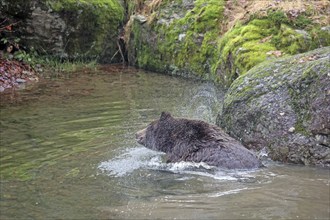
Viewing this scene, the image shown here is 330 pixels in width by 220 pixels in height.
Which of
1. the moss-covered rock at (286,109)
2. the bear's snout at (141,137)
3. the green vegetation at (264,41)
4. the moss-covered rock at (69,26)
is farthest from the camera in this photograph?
the moss-covered rock at (69,26)

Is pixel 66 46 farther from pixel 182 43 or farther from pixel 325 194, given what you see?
pixel 325 194

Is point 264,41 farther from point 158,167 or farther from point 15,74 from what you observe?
point 15,74

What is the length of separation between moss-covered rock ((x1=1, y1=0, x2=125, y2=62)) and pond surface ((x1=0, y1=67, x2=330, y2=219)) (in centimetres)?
546

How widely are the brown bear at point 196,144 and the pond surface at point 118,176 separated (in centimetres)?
15

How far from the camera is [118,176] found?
716cm

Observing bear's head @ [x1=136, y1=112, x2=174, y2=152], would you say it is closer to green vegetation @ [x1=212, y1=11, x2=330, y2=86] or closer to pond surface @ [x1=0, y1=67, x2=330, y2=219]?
pond surface @ [x1=0, y1=67, x2=330, y2=219]

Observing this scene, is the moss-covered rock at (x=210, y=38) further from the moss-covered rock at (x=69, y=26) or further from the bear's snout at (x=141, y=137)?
the bear's snout at (x=141, y=137)

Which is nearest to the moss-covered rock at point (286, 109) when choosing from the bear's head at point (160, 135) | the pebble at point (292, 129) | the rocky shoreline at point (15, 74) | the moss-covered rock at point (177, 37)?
the pebble at point (292, 129)

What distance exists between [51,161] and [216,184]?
271cm

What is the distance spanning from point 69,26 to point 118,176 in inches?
432

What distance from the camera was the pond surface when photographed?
5.72 meters

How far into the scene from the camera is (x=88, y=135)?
9414 mm

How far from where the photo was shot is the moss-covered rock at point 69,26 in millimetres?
16672

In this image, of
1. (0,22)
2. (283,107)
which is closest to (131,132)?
(283,107)
